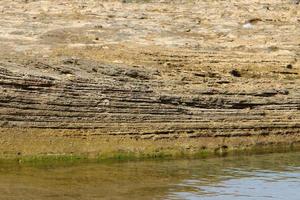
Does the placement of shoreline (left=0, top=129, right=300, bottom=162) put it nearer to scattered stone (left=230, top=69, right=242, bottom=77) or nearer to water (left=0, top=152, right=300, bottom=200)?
water (left=0, top=152, right=300, bottom=200)

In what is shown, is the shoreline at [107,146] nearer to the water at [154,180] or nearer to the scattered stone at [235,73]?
the water at [154,180]

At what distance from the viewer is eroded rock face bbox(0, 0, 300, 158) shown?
14656 millimetres

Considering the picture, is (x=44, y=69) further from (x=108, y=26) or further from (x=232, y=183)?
(x=108, y=26)

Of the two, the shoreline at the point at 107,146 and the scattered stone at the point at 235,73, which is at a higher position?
the scattered stone at the point at 235,73

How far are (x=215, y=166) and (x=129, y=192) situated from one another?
287 cm

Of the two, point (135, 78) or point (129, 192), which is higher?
point (135, 78)

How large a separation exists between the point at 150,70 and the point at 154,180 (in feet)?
14.4

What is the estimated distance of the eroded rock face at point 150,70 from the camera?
48.1 feet

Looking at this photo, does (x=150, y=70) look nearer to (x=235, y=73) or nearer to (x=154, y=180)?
(x=235, y=73)

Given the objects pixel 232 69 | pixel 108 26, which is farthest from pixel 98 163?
pixel 108 26

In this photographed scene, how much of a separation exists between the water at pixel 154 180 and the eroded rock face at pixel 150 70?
0.71m

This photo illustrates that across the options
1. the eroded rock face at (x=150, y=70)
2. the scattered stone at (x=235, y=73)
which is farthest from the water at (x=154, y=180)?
the scattered stone at (x=235, y=73)

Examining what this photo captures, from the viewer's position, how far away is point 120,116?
49.9 ft

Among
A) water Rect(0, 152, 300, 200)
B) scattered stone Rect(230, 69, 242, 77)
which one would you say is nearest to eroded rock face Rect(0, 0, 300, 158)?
scattered stone Rect(230, 69, 242, 77)
